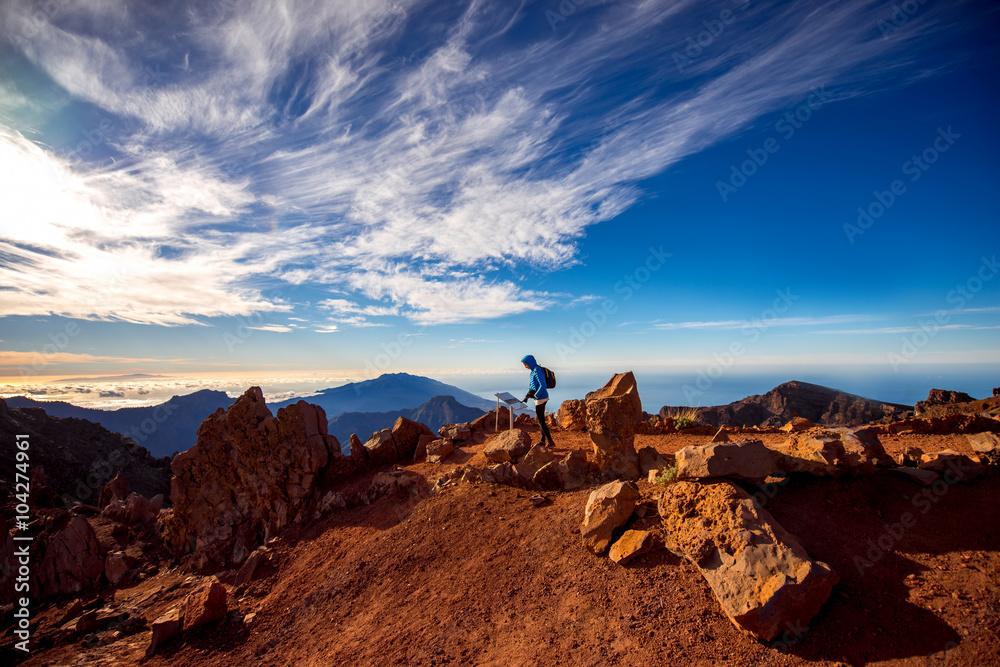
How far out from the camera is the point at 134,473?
111 feet

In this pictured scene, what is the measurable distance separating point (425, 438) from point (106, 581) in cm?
1072

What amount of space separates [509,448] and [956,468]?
8191 millimetres

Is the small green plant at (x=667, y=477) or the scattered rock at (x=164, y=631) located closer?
the small green plant at (x=667, y=477)

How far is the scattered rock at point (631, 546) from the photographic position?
613 centimetres

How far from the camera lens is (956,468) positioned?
679 centimetres

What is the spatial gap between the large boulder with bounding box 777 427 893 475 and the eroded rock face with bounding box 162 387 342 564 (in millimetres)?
11644

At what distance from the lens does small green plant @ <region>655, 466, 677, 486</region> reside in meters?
7.18

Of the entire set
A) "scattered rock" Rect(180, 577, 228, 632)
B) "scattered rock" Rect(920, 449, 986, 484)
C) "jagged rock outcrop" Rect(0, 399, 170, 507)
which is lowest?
"jagged rock outcrop" Rect(0, 399, 170, 507)

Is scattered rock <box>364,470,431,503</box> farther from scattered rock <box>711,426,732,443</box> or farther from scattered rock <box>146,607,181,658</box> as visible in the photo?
scattered rock <box>711,426,732,443</box>

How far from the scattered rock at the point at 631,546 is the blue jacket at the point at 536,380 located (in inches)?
192

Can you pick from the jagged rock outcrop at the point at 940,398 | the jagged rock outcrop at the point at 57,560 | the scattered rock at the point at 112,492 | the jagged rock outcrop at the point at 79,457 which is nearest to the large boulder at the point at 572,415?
the jagged rock outcrop at the point at 57,560

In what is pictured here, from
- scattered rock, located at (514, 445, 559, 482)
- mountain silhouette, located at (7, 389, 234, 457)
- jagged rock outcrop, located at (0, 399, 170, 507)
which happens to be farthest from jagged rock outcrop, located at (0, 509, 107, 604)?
mountain silhouette, located at (7, 389, 234, 457)

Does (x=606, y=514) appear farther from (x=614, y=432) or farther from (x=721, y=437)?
(x=721, y=437)

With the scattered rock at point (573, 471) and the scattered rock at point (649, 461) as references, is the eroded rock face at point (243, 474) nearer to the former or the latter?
the scattered rock at point (573, 471)
